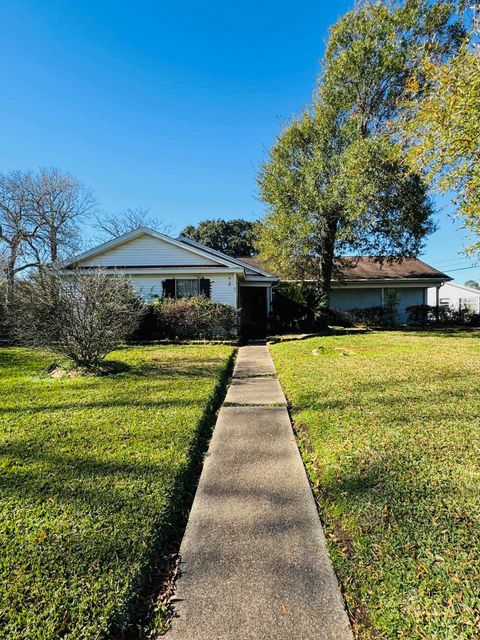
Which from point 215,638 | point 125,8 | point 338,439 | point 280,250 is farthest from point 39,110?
point 215,638

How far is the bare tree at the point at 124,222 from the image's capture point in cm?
3388

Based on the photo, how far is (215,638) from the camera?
162cm

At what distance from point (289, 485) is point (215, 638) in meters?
1.47

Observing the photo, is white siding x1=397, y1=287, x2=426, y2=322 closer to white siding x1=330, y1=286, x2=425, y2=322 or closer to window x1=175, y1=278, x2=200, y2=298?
white siding x1=330, y1=286, x2=425, y2=322

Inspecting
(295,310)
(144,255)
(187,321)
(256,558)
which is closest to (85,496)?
(256,558)

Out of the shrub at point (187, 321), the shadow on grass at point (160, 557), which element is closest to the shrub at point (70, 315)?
the shadow on grass at point (160, 557)

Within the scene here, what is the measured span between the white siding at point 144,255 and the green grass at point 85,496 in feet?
33.4

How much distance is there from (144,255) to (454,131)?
41.8 ft

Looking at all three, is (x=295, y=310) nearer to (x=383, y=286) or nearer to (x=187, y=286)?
(x=187, y=286)

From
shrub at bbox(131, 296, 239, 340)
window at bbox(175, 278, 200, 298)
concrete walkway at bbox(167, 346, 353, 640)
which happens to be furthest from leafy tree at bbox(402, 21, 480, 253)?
window at bbox(175, 278, 200, 298)

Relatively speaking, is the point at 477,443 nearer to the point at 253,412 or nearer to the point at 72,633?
the point at 253,412

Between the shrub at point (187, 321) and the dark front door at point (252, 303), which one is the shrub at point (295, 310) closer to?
the dark front door at point (252, 303)

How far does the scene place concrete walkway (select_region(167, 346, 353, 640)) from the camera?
1.68 meters

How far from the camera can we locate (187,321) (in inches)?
541
